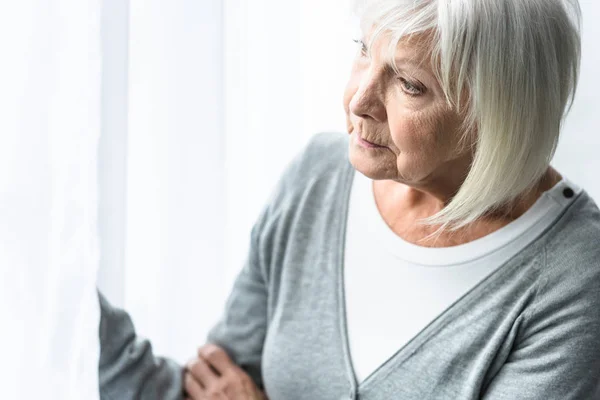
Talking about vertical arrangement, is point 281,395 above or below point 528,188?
below

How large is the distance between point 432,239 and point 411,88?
0.28m

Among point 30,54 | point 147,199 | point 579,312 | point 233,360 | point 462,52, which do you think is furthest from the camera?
point 233,360

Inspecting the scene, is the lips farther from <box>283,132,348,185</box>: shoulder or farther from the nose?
<box>283,132,348,185</box>: shoulder

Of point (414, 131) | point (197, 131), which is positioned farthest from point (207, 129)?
point (414, 131)

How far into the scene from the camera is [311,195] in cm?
129

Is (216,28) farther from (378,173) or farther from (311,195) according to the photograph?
(378,173)

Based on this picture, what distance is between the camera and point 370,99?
40.5 inches

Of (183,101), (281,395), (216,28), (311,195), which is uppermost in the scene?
(216,28)

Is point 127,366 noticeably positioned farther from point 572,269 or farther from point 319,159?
point 572,269

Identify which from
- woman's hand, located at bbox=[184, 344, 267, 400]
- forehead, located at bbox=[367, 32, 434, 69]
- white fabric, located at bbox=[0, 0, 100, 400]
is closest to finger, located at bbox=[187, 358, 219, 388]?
woman's hand, located at bbox=[184, 344, 267, 400]

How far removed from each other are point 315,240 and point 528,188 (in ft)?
1.10

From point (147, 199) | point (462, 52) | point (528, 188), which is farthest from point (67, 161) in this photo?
point (528, 188)

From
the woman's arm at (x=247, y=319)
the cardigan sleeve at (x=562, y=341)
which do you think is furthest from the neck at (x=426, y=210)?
the woman's arm at (x=247, y=319)

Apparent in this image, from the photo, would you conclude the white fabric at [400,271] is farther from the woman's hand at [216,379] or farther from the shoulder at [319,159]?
the woman's hand at [216,379]
